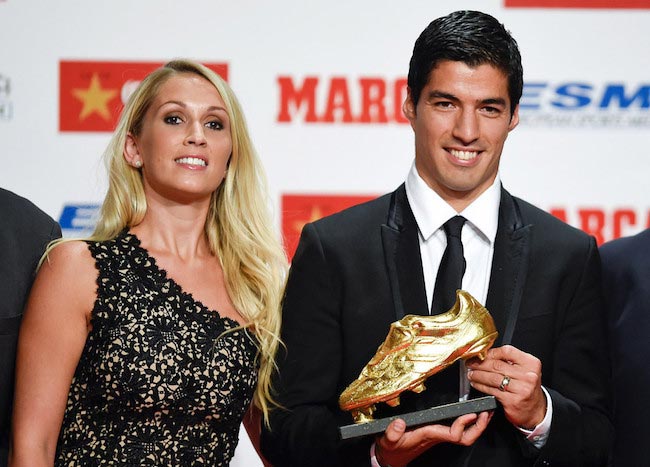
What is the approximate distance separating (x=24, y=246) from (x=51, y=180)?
3.25ft

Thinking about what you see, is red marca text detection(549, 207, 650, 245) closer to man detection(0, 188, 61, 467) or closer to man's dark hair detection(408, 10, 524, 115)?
man's dark hair detection(408, 10, 524, 115)

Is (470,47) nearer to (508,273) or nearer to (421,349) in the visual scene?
(508,273)

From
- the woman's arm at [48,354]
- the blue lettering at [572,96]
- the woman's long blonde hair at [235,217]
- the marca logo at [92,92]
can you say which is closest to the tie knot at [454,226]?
the woman's long blonde hair at [235,217]

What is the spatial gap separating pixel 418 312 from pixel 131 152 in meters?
0.83

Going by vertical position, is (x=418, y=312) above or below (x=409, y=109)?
below

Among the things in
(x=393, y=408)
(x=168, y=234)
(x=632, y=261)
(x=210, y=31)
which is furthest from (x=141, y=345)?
(x=210, y=31)

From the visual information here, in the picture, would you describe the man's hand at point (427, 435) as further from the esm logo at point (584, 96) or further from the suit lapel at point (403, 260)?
the esm logo at point (584, 96)

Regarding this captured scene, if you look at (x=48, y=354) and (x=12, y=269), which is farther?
(x=12, y=269)

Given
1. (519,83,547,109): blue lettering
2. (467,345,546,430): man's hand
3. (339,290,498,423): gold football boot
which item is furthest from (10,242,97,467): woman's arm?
(519,83,547,109): blue lettering

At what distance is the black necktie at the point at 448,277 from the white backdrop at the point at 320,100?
1.19m

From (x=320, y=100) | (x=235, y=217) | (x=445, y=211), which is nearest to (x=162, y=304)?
(x=235, y=217)

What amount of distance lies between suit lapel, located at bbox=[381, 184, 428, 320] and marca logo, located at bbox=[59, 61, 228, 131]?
1392mm

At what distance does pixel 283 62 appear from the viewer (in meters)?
3.39

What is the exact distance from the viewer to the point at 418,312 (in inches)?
86.6
